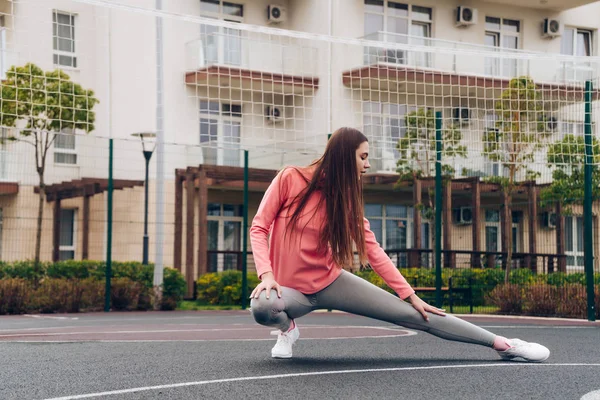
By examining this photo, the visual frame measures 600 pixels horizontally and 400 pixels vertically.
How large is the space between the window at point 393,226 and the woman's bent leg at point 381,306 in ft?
68.0

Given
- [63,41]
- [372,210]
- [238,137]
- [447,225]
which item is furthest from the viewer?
[372,210]

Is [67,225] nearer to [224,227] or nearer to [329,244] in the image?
[224,227]

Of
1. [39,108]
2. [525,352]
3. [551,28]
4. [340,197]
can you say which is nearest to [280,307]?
[340,197]

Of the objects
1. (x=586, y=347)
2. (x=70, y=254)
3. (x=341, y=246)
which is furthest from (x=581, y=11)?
(x=341, y=246)

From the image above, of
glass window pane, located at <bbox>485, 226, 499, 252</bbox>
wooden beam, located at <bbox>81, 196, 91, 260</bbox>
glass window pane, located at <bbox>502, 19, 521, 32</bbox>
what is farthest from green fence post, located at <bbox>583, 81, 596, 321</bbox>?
glass window pane, located at <bbox>502, 19, 521, 32</bbox>

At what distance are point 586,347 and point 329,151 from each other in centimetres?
312

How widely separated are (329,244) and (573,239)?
39.0 feet

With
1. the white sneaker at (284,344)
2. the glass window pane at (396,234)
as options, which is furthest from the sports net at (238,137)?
the white sneaker at (284,344)

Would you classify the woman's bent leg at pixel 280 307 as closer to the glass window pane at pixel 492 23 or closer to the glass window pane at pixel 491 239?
the glass window pane at pixel 491 239

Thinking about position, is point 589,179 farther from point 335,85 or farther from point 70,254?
point 335,85

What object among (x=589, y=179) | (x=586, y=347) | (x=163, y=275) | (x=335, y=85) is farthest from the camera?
(x=335, y=85)

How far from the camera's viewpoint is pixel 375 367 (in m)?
5.84

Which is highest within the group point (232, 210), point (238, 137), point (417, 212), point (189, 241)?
point (238, 137)

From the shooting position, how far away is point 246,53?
2664 cm
